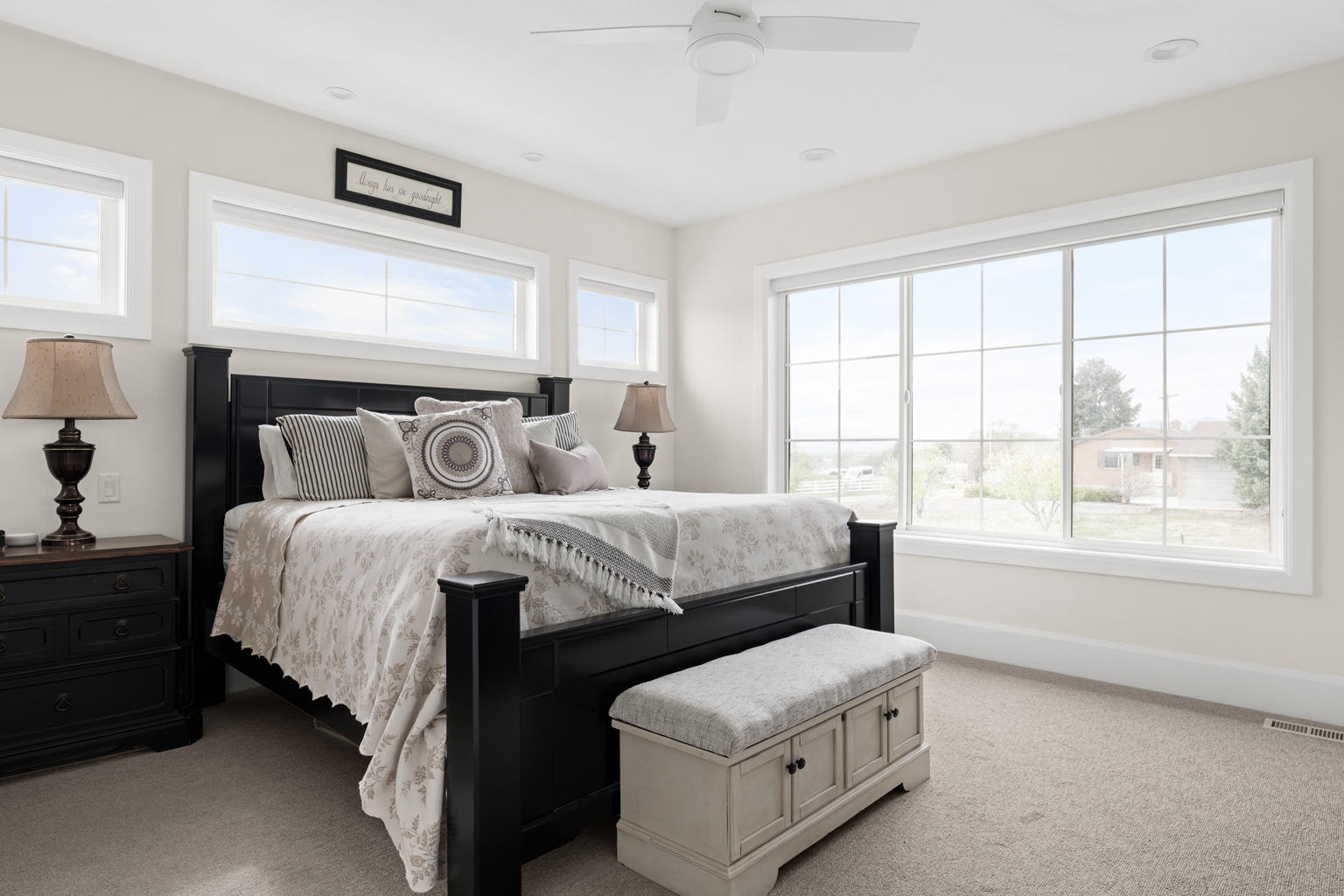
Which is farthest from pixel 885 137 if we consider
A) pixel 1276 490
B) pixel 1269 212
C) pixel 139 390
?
pixel 139 390

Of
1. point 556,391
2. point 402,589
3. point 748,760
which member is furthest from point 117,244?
point 748,760

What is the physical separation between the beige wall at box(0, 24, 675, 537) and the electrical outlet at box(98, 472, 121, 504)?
2 cm

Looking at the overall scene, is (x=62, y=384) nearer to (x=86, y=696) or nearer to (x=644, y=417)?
(x=86, y=696)

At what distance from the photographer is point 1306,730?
9.27 ft

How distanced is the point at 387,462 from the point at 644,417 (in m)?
1.86

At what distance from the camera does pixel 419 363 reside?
384 centimetres

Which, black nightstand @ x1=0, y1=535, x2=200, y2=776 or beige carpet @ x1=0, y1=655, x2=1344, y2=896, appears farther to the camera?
black nightstand @ x1=0, y1=535, x2=200, y2=776

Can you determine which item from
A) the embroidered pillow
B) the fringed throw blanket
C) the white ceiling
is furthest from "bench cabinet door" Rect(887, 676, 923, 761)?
the white ceiling

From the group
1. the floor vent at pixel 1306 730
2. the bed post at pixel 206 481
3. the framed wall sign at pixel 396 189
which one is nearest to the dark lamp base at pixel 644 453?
the framed wall sign at pixel 396 189

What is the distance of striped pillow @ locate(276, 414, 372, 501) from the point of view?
2.95m

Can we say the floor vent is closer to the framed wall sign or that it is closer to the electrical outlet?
the framed wall sign

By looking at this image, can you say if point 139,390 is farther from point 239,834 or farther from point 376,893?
point 376,893

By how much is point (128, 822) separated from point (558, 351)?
3.03 m

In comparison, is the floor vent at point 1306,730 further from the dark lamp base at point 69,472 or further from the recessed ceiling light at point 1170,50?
the dark lamp base at point 69,472
